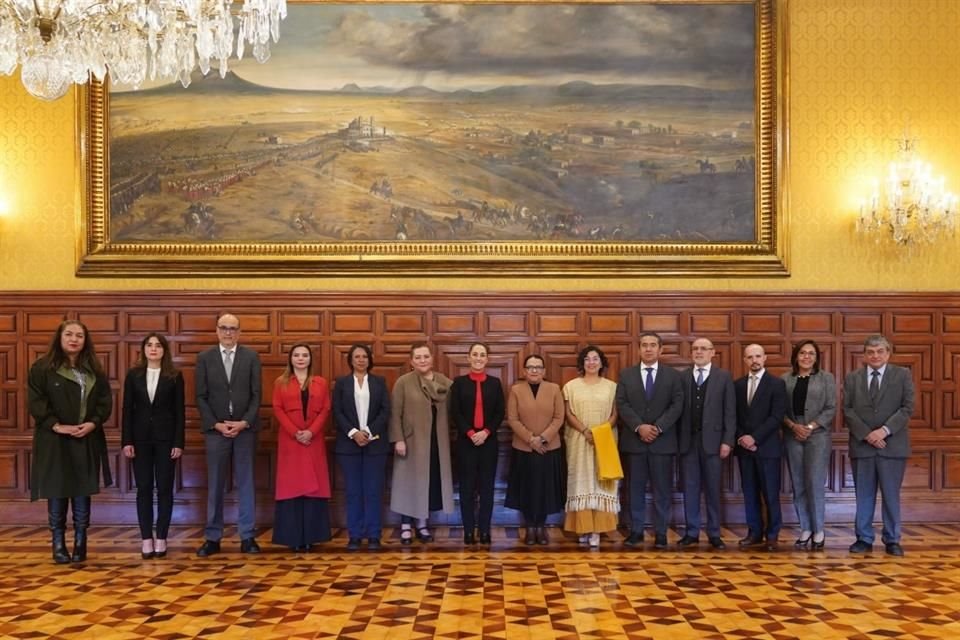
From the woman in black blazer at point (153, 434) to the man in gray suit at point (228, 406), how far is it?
0.26m

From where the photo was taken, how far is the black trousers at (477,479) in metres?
7.62

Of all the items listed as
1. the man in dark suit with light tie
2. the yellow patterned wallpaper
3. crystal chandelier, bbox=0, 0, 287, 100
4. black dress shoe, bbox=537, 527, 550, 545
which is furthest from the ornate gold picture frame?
crystal chandelier, bbox=0, 0, 287, 100

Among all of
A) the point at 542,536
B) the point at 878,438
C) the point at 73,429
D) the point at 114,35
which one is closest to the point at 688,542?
the point at 542,536

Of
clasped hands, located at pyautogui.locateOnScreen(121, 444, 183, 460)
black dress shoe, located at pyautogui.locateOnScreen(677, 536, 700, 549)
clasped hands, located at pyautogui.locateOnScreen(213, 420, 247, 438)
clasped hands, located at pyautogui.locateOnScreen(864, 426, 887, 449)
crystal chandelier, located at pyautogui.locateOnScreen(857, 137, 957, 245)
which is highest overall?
crystal chandelier, located at pyautogui.locateOnScreen(857, 137, 957, 245)

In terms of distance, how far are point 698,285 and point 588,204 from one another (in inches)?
46.2

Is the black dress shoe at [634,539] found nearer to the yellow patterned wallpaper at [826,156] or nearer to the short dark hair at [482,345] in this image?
the short dark hair at [482,345]

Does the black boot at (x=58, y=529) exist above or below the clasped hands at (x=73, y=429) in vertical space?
below

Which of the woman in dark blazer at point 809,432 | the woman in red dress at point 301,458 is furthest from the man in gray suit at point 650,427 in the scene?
the woman in red dress at point 301,458

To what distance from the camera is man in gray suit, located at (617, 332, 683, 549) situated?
757 centimetres

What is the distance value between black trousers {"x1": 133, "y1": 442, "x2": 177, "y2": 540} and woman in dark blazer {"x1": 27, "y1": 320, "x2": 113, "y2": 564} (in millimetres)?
303

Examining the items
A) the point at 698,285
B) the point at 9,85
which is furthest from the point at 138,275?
the point at 698,285

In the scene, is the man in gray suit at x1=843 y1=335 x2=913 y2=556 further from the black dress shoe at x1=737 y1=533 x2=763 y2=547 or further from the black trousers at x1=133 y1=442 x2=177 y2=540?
the black trousers at x1=133 y1=442 x2=177 y2=540

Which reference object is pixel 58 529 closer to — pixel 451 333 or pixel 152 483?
pixel 152 483

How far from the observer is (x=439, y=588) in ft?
20.0
